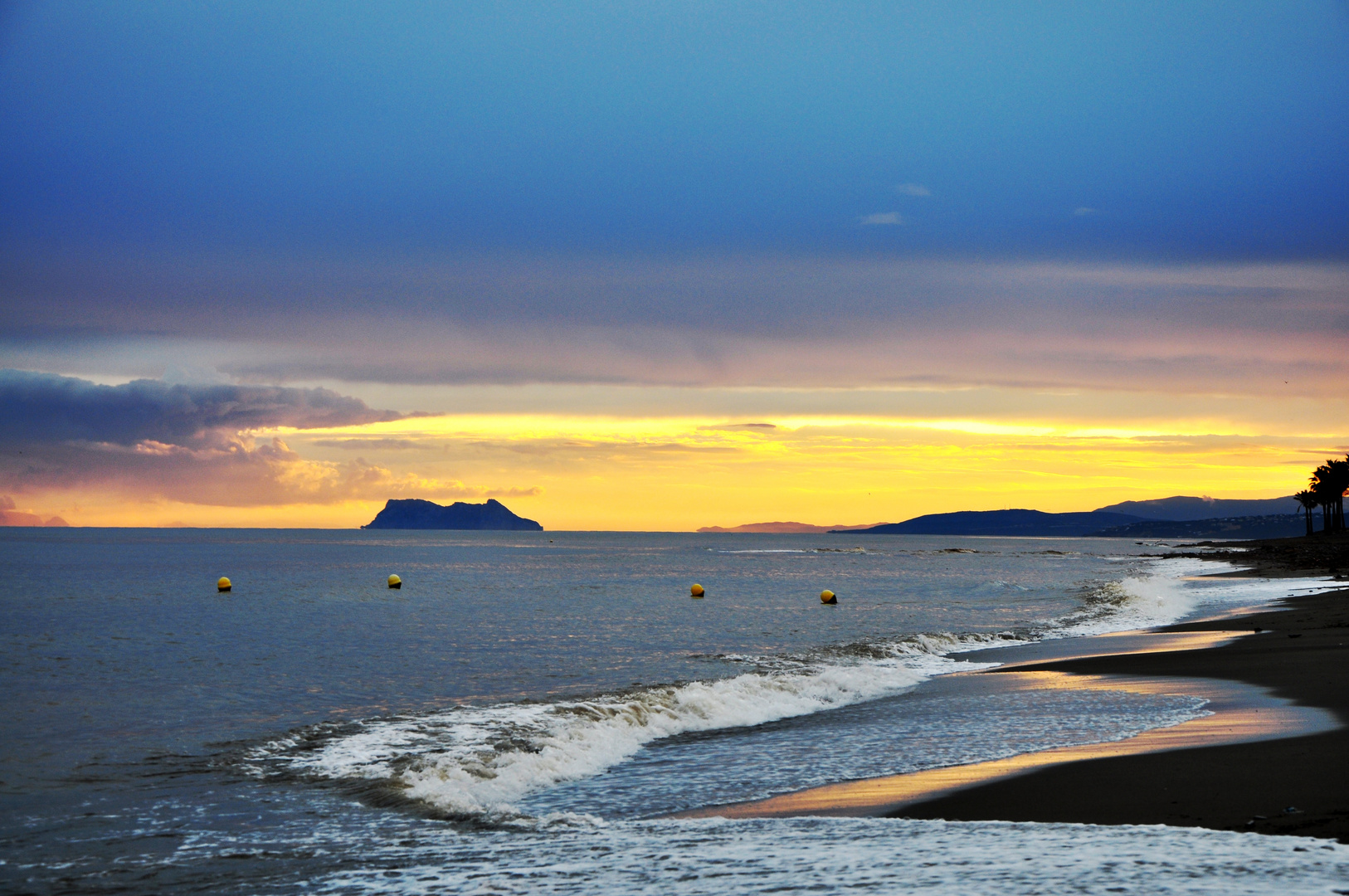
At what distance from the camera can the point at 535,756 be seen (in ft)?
44.2

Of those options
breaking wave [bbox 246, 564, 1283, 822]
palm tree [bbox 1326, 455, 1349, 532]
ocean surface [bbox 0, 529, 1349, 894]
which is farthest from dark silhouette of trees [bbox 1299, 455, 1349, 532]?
breaking wave [bbox 246, 564, 1283, 822]

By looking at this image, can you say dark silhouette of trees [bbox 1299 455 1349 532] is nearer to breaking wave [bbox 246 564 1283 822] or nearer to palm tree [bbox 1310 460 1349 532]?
palm tree [bbox 1310 460 1349 532]

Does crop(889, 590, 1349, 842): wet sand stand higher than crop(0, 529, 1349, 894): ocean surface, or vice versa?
crop(889, 590, 1349, 842): wet sand

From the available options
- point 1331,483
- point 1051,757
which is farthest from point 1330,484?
point 1051,757

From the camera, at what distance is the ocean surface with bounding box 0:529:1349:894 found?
7754mm

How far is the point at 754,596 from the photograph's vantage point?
5872cm

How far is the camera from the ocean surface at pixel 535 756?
7754mm

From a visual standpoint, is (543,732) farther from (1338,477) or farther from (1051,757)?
(1338,477)

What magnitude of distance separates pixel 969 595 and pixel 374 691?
42293mm

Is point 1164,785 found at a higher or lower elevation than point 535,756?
higher

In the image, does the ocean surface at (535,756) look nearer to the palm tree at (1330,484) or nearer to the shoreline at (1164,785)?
the shoreline at (1164,785)

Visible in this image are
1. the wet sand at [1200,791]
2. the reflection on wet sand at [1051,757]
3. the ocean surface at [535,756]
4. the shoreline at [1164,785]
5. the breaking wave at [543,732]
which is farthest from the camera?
the breaking wave at [543,732]

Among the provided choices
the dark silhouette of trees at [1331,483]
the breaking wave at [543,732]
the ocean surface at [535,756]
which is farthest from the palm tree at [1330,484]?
the breaking wave at [543,732]

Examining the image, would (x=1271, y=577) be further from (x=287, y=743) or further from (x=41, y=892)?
(x=41, y=892)
